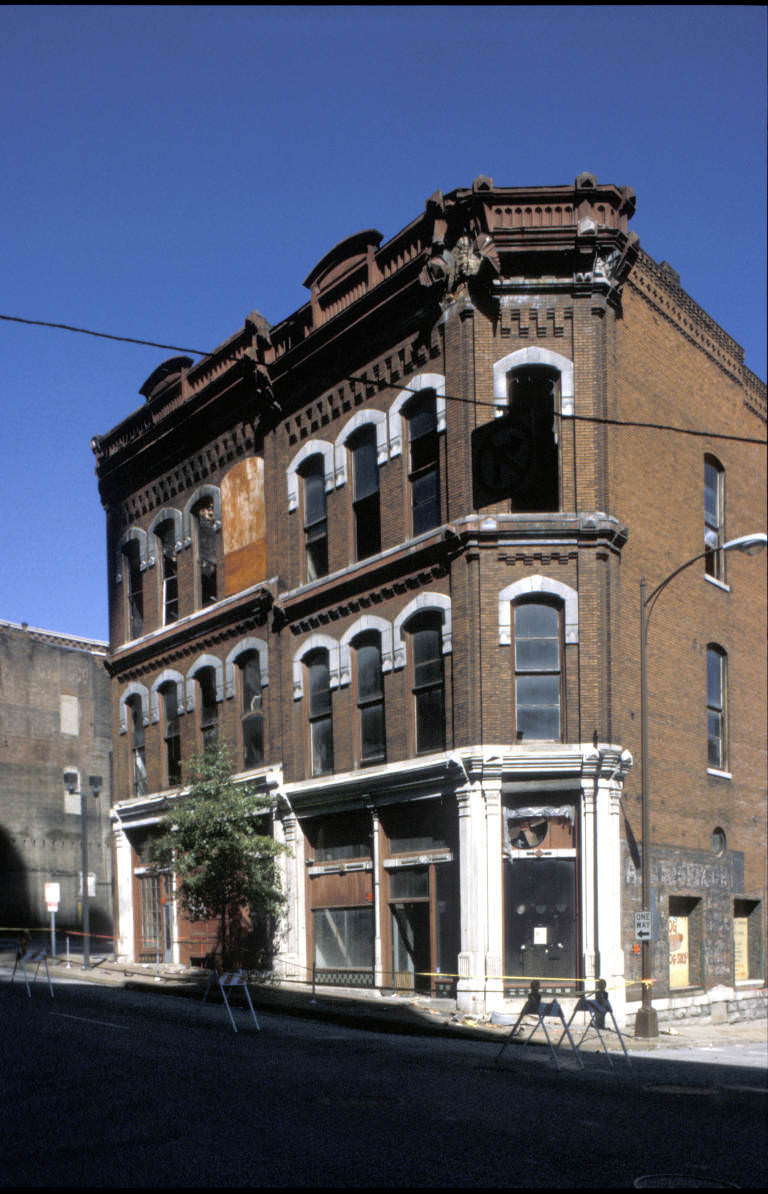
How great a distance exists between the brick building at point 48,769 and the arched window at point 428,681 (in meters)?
30.9

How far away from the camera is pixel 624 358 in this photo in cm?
2495

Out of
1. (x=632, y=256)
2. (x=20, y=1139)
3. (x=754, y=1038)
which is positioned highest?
(x=632, y=256)

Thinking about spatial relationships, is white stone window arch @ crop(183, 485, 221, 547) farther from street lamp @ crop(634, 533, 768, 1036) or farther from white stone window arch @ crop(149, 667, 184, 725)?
street lamp @ crop(634, 533, 768, 1036)

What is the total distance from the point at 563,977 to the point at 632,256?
45.0ft

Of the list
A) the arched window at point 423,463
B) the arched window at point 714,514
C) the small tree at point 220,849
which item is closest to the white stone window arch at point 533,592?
the arched window at point 423,463

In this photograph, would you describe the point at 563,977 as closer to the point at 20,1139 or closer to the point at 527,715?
the point at 527,715

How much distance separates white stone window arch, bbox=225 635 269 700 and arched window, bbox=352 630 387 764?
3.29 m

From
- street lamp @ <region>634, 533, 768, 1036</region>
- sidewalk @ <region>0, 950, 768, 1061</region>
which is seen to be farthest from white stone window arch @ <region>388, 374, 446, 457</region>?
sidewalk @ <region>0, 950, 768, 1061</region>

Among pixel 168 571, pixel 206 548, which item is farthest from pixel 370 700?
pixel 168 571

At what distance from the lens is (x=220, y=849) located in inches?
996

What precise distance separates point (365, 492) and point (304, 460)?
94.3 inches

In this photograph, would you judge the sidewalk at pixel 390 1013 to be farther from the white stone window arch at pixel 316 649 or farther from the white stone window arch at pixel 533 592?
the white stone window arch at pixel 533 592

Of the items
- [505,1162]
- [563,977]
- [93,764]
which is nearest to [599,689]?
[563,977]

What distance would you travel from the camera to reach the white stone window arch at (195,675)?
30172mm
